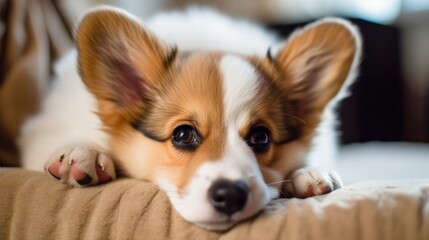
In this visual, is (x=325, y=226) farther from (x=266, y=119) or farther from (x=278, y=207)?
(x=266, y=119)

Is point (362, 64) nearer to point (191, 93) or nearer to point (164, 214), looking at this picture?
point (191, 93)

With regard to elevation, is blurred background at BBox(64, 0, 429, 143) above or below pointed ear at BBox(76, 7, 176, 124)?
below

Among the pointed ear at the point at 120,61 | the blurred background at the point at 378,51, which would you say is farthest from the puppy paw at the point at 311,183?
the blurred background at the point at 378,51

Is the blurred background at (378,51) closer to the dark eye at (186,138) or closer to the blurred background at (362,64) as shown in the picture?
the blurred background at (362,64)

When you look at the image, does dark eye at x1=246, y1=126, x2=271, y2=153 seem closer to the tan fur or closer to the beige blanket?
the tan fur

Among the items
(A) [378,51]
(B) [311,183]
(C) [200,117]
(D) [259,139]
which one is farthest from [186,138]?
(A) [378,51]

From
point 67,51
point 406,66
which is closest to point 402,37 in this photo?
point 406,66

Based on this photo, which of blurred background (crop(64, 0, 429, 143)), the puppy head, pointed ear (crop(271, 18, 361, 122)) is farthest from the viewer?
blurred background (crop(64, 0, 429, 143))

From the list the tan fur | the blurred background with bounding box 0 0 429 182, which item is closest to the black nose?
the tan fur
